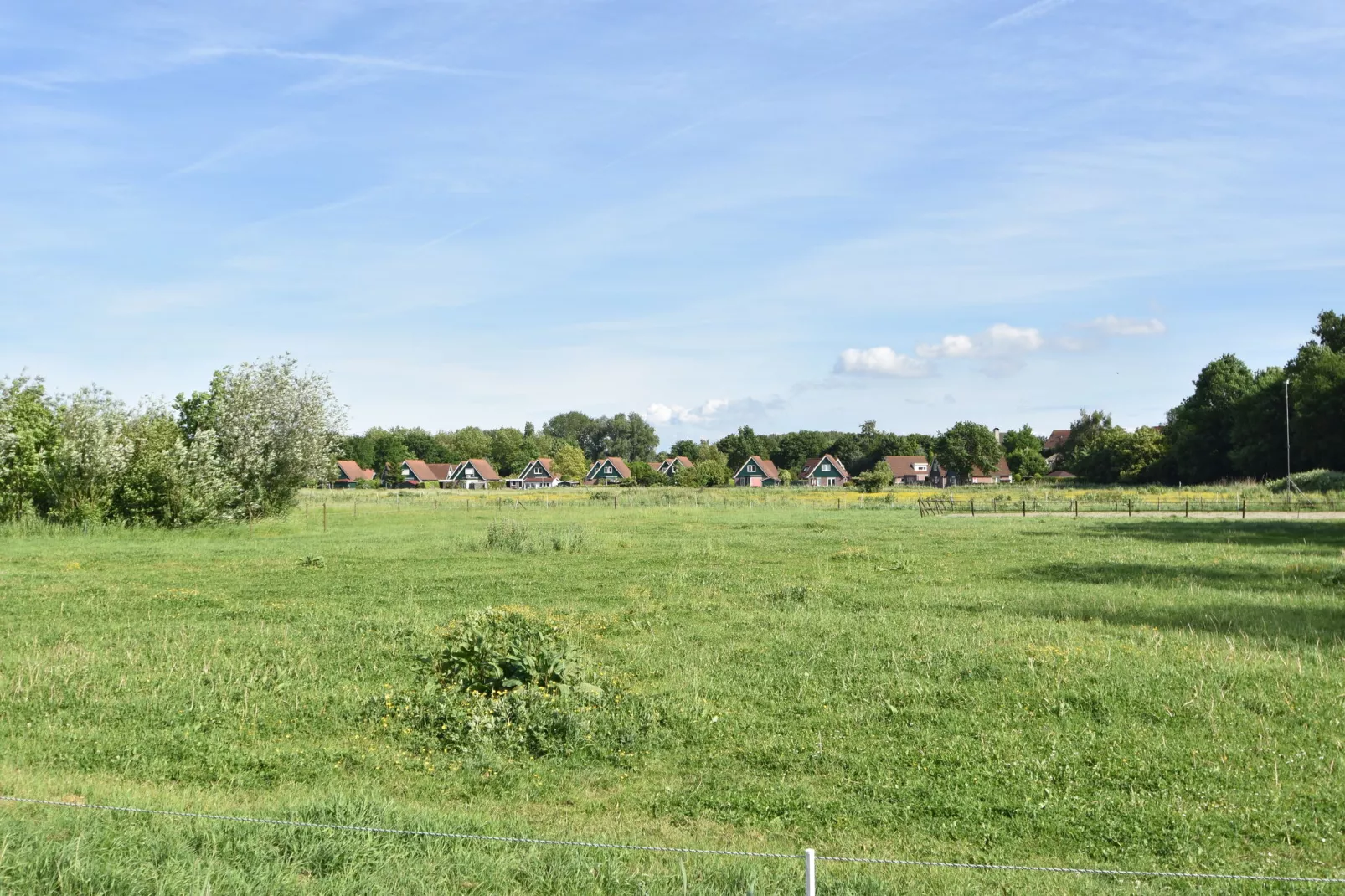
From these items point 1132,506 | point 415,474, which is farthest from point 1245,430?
point 415,474

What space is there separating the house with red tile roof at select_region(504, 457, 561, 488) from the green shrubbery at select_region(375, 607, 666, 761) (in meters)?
142

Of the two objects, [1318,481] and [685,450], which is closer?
[1318,481]

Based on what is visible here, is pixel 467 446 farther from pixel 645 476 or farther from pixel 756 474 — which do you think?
pixel 756 474

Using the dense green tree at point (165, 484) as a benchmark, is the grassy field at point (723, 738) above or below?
below

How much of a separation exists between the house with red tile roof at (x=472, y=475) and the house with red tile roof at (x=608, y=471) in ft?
49.9

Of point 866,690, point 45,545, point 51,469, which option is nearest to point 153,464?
point 51,469

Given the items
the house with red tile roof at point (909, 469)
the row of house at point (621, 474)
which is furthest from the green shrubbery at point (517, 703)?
the house with red tile roof at point (909, 469)

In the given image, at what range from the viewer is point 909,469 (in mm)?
142875

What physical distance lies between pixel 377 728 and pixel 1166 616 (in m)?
13.7

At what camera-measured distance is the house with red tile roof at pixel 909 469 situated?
14138 centimetres

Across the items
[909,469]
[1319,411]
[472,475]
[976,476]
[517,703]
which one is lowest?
[517,703]

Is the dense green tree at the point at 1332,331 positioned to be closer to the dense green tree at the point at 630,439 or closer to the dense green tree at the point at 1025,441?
the dense green tree at the point at 1025,441

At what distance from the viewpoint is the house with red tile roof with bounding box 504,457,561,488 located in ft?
509

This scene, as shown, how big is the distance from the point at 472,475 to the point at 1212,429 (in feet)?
326
